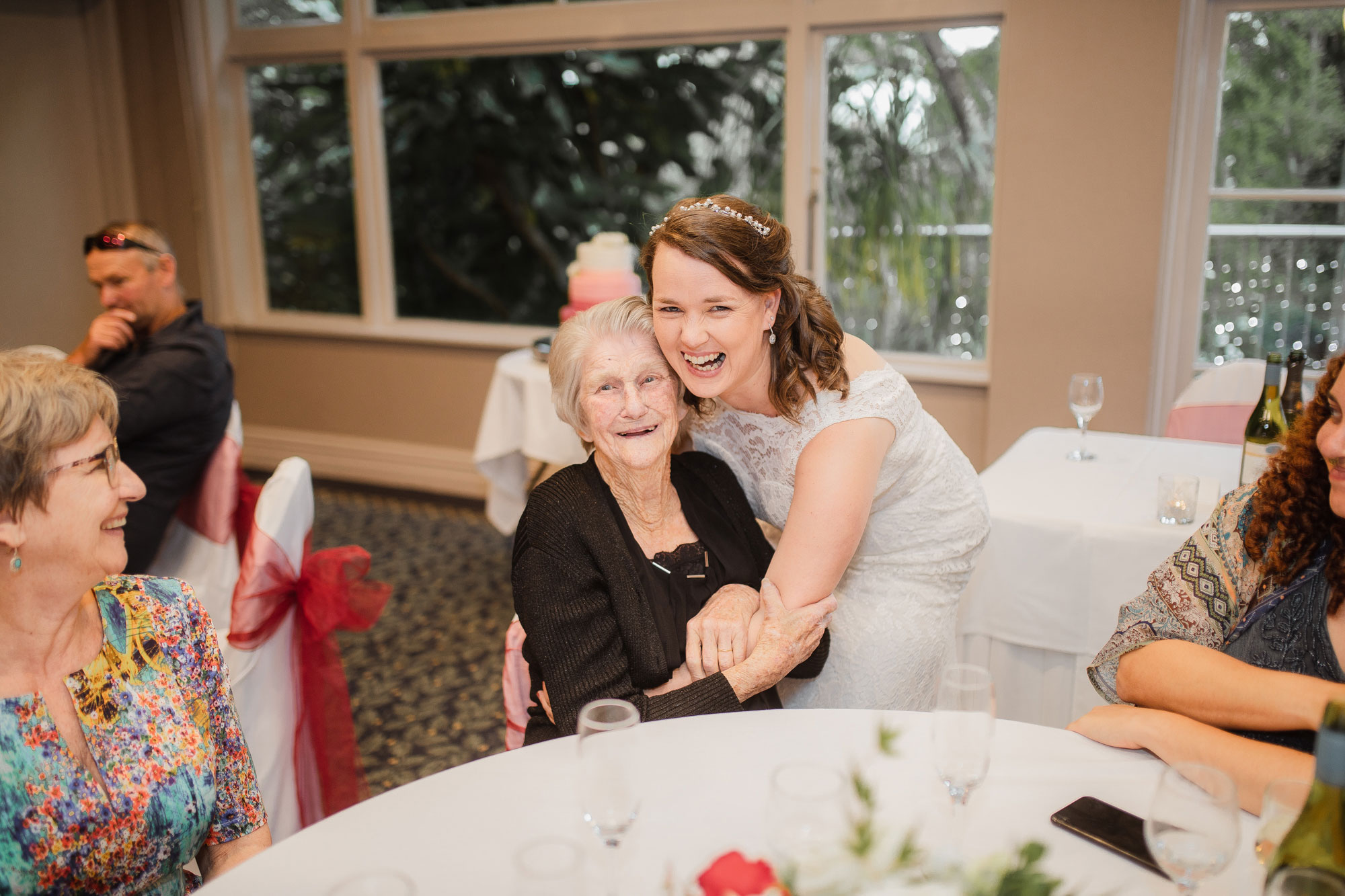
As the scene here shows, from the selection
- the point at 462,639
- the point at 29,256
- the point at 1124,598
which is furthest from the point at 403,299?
the point at 1124,598

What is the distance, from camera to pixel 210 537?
2730 mm

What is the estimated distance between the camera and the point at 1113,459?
106 inches

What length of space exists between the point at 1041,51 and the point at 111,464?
357cm

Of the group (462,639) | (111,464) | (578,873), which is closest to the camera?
(578,873)

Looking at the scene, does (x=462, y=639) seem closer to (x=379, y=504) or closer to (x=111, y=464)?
(x=379, y=504)

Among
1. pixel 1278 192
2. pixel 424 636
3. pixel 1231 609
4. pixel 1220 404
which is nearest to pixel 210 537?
pixel 424 636

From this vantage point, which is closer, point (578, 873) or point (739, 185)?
point (578, 873)

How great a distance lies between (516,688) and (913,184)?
11.0ft

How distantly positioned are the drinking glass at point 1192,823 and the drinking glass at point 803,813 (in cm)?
31

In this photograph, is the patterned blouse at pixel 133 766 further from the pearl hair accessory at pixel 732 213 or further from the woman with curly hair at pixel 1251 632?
the woman with curly hair at pixel 1251 632

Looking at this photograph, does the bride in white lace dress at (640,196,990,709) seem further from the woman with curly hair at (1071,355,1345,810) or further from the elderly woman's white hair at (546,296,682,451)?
the woman with curly hair at (1071,355,1345,810)

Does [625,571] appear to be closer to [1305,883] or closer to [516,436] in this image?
[1305,883]

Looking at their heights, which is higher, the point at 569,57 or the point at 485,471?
the point at 569,57

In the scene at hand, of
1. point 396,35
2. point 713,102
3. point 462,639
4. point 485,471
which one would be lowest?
point 462,639
